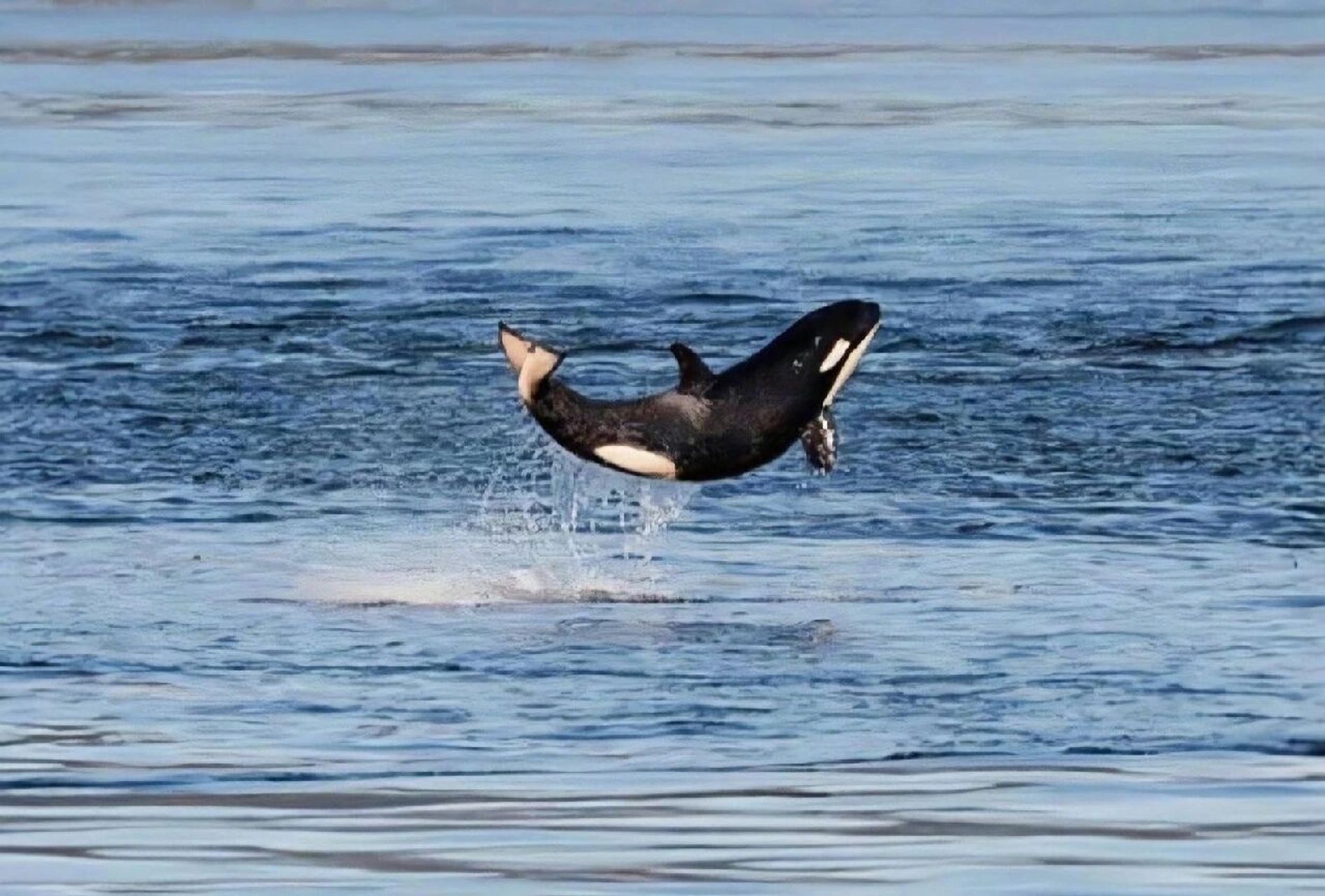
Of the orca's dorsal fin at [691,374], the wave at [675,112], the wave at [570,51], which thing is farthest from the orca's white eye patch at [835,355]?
the wave at [570,51]

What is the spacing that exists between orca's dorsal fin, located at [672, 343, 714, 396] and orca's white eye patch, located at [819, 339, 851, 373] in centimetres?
52

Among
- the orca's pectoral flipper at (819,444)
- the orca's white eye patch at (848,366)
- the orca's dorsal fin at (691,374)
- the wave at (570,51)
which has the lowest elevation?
the wave at (570,51)

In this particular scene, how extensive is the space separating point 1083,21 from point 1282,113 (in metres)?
25.1

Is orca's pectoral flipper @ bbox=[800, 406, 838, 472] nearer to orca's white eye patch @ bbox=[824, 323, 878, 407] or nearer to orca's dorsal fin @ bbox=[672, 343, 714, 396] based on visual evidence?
orca's white eye patch @ bbox=[824, 323, 878, 407]

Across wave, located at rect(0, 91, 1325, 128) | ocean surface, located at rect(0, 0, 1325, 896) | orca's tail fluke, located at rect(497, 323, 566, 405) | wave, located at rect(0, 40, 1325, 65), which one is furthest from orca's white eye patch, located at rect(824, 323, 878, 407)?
wave, located at rect(0, 40, 1325, 65)

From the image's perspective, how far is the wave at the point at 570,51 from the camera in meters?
50.2

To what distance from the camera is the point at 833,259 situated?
84.0 feet

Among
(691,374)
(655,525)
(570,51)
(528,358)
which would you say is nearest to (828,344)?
(691,374)

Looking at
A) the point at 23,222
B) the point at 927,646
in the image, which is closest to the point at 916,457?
the point at 927,646

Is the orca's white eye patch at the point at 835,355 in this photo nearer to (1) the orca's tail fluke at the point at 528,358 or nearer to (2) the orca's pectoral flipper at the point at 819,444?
(2) the orca's pectoral flipper at the point at 819,444

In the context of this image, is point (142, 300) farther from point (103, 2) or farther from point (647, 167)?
point (103, 2)

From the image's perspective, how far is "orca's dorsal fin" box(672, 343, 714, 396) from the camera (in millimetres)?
13641

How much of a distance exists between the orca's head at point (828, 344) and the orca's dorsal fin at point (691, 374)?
417mm

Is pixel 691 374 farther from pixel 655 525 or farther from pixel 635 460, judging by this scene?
pixel 655 525
